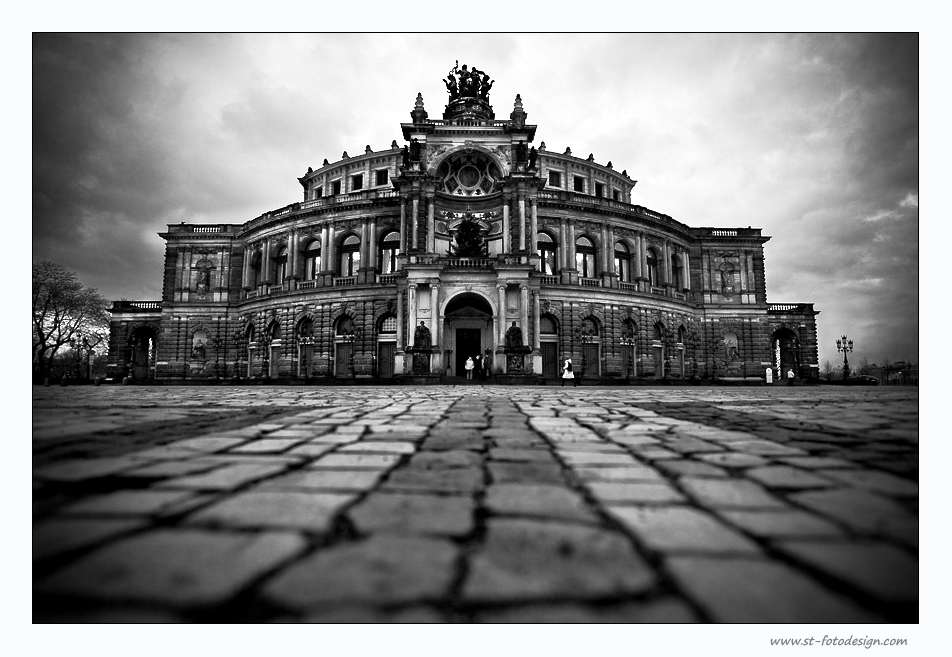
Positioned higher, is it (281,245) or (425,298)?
(281,245)

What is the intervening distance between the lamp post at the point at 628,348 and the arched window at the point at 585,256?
15.4 ft

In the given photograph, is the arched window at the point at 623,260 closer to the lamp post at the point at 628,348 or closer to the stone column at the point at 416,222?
the lamp post at the point at 628,348

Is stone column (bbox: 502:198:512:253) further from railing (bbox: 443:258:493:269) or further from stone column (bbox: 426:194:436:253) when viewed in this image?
stone column (bbox: 426:194:436:253)

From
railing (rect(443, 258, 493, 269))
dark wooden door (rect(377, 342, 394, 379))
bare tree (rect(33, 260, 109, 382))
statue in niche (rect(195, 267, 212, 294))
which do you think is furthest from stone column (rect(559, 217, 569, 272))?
bare tree (rect(33, 260, 109, 382))

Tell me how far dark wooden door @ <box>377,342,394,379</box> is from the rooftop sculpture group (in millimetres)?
18495

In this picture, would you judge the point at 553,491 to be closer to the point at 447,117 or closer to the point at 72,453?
the point at 72,453

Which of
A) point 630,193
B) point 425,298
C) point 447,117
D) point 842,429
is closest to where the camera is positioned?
point 842,429

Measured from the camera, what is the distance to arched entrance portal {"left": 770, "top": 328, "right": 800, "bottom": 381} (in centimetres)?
3519

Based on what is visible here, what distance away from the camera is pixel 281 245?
33.3 meters

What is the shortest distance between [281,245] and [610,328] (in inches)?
949

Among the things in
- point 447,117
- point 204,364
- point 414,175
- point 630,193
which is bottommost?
point 204,364

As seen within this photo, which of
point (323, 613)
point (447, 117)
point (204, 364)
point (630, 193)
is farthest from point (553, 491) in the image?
point (630, 193)

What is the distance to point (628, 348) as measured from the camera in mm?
29531

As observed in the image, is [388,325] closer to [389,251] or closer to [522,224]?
[389,251]
